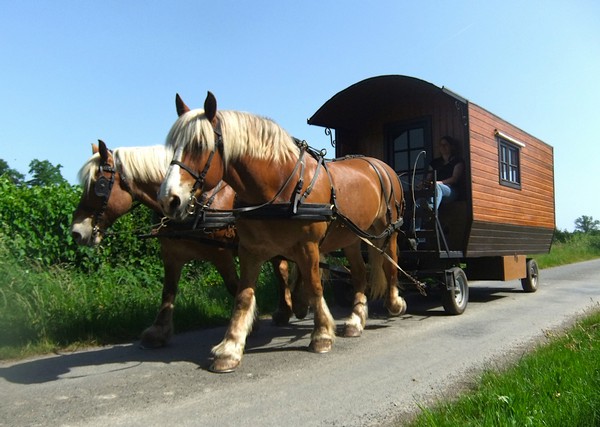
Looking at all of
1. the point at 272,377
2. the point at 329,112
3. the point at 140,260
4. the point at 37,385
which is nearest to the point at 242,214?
the point at 272,377

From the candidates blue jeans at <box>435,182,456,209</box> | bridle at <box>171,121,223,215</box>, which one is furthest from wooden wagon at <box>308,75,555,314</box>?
bridle at <box>171,121,223,215</box>

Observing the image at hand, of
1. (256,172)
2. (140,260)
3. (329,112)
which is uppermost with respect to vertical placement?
(329,112)

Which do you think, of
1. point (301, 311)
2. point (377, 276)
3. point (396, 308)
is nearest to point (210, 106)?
point (301, 311)

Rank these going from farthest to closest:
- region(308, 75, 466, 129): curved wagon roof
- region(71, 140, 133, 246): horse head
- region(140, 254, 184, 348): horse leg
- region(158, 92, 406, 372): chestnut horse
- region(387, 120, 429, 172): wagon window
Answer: region(387, 120, 429, 172): wagon window → region(308, 75, 466, 129): curved wagon roof → region(140, 254, 184, 348): horse leg → region(71, 140, 133, 246): horse head → region(158, 92, 406, 372): chestnut horse

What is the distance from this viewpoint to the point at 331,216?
14.1 feet

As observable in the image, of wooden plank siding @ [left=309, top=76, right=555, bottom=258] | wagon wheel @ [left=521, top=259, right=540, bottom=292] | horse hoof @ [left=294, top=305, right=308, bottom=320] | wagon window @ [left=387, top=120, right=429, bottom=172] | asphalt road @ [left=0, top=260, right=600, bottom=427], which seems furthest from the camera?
wagon wheel @ [left=521, top=259, right=540, bottom=292]

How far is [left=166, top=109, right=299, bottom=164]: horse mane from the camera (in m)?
3.51

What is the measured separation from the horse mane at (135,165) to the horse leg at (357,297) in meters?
2.31

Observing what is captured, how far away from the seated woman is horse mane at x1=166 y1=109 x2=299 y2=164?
2886mm

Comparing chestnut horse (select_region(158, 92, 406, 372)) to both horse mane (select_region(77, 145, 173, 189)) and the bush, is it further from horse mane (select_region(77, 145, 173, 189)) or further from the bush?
the bush

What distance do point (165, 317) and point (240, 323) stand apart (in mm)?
1043

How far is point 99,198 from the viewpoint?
4.13 m

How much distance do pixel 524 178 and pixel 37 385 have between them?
784 cm

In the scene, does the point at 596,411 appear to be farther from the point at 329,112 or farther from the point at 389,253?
the point at 329,112
